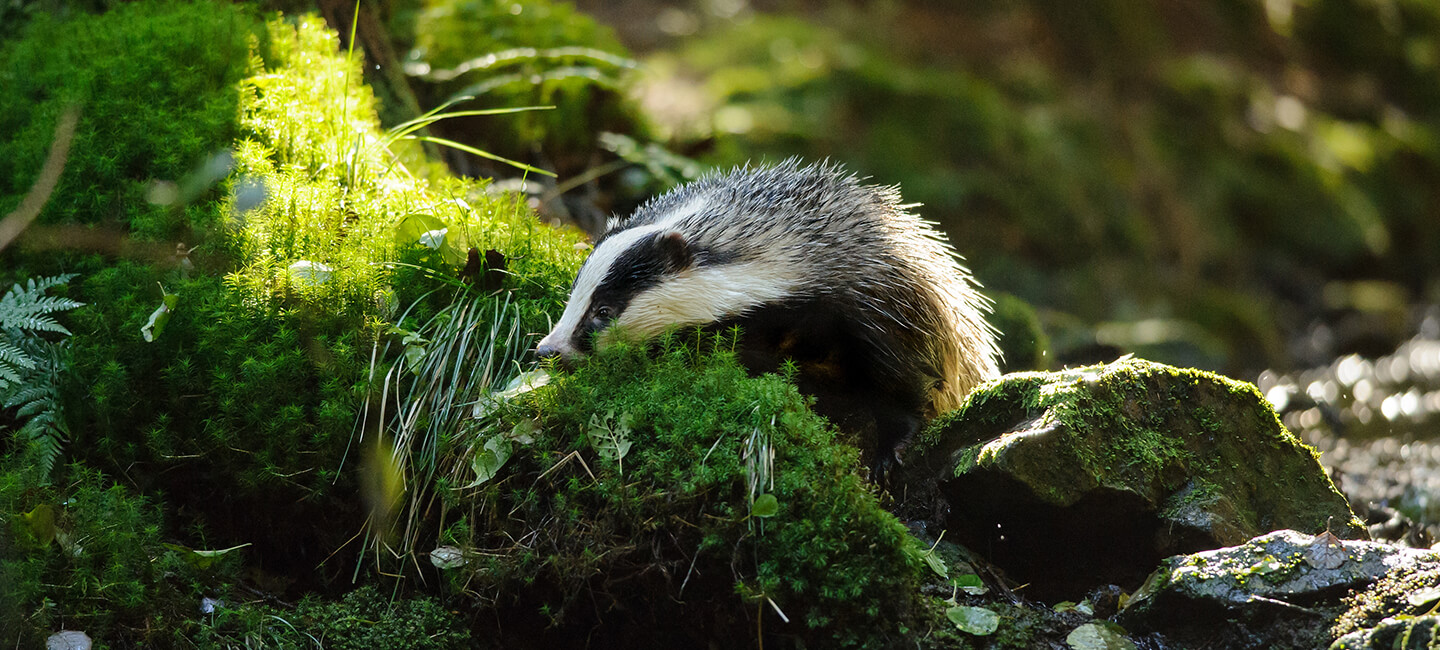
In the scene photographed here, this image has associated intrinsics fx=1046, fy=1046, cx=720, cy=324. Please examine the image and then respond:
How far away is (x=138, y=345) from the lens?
13.0 ft

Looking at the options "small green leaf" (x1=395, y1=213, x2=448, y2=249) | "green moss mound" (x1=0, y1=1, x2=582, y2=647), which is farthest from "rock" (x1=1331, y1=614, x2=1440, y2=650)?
"small green leaf" (x1=395, y1=213, x2=448, y2=249)

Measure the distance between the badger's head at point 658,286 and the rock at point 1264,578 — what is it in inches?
67.7

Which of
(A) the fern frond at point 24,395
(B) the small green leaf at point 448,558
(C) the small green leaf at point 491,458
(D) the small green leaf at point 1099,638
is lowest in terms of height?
(B) the small green leaf at point 448,558

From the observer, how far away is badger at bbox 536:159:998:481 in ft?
13.3

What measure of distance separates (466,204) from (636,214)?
0.75 metres

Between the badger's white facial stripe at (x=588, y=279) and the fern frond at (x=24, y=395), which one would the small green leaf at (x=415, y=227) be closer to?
the badger's white facial stripe at (x=588, y=279)

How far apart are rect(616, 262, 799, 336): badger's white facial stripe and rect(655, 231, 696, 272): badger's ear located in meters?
0.04

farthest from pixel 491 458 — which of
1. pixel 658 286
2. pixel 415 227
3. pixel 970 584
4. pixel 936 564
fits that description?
pixel 970 584

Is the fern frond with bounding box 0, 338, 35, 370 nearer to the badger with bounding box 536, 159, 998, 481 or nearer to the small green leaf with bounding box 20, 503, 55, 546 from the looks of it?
the small green leaf with bounding box 20, 503, 55, 546

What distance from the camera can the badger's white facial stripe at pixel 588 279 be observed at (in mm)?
3891

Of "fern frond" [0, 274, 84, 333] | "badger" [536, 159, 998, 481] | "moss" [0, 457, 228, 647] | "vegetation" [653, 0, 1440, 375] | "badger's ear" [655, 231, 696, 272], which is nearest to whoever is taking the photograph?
"moss" [0, 457, 228, 647]

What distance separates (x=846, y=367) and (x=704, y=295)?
667 mm

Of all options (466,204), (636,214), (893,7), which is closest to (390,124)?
(466,204)

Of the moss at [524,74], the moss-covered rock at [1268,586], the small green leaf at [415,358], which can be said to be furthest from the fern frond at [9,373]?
the moss-covered rock at [1268,586]
